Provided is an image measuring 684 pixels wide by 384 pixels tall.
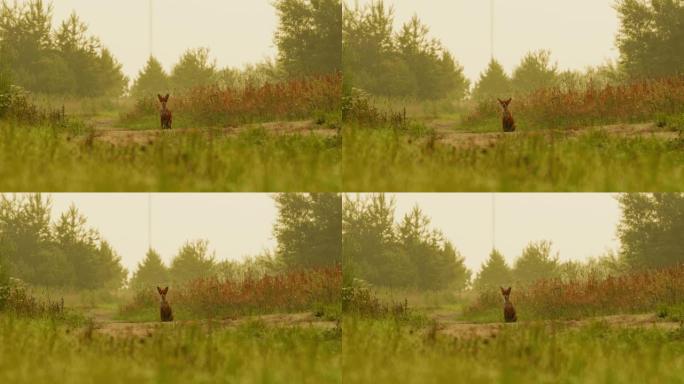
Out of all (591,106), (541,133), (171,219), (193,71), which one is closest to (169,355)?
(171,219)

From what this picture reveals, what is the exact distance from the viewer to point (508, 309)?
11.0 meters

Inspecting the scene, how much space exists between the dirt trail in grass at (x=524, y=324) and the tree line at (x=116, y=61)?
3772 millimetres

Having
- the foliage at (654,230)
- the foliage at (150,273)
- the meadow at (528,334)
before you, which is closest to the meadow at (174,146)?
the foliage at (150,273)

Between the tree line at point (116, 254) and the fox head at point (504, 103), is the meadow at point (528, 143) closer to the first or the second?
the fox head at point (504, 103)

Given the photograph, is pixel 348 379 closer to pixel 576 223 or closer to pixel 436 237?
pixel 436 237

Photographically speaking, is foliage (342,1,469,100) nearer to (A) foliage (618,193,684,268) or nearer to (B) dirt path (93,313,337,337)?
(A) foliage (618,193,684,268)

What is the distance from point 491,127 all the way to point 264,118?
10.2 feet

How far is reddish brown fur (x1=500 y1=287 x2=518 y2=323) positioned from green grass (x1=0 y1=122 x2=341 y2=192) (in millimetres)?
2608

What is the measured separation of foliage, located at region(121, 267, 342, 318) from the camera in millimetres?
11148

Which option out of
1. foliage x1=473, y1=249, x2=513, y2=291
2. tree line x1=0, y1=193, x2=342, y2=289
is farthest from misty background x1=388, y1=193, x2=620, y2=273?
tree line x1=0, y1=193, x2=342, y2=289

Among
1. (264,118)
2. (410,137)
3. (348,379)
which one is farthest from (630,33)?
(348,379)

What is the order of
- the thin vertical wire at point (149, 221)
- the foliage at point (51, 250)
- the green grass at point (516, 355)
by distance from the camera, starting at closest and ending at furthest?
the green grass at point (516, 355)
the foliage at point (51, 250)
the thin vertical wire at point (149, 221)

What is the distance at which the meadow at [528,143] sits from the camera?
11.0m

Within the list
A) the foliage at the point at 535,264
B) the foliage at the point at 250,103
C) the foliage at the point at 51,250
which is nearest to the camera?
the foliage at the point at 535,264
